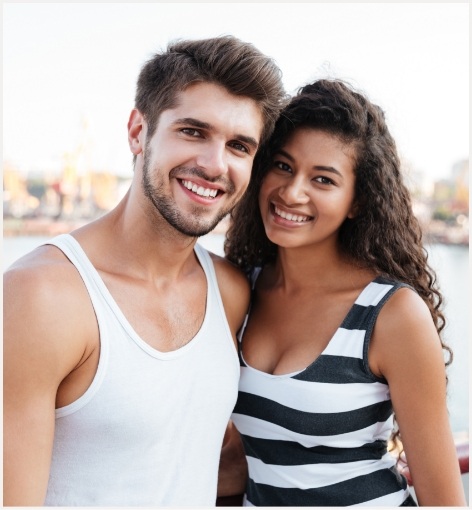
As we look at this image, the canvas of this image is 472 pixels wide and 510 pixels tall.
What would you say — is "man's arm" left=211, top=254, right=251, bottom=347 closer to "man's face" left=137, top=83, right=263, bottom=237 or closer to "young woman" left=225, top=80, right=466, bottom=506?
"young woman" left=225, top=80, right=466, bottom=506

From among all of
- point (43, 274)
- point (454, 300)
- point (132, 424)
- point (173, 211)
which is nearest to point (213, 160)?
point (173, 211)

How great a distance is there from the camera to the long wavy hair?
6.08ft

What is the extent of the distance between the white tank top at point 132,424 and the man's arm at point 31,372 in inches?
3.5

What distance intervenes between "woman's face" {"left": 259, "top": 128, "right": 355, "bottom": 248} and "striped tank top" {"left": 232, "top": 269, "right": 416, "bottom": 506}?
25 cm

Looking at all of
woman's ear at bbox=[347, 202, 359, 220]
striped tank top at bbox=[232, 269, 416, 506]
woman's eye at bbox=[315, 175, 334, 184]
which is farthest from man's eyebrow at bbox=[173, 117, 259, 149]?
striped tank top at bbox=[232, 269, 416, 506]

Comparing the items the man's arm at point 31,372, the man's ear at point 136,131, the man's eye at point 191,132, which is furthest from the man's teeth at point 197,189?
the man's arm at point 31,372

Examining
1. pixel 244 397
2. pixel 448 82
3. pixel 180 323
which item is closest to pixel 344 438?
pixel 244 397

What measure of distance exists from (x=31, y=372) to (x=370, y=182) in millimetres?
1119

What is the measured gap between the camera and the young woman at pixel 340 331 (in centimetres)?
166

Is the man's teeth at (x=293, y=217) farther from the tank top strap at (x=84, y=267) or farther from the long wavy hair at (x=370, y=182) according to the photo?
the tank top strap at (x=84, y=267)

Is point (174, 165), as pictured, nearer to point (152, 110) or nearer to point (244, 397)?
point (152, 110)

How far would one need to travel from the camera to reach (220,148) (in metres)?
1.72

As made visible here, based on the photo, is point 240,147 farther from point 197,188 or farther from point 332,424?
point 332,424

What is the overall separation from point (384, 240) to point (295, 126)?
17.4 inches
